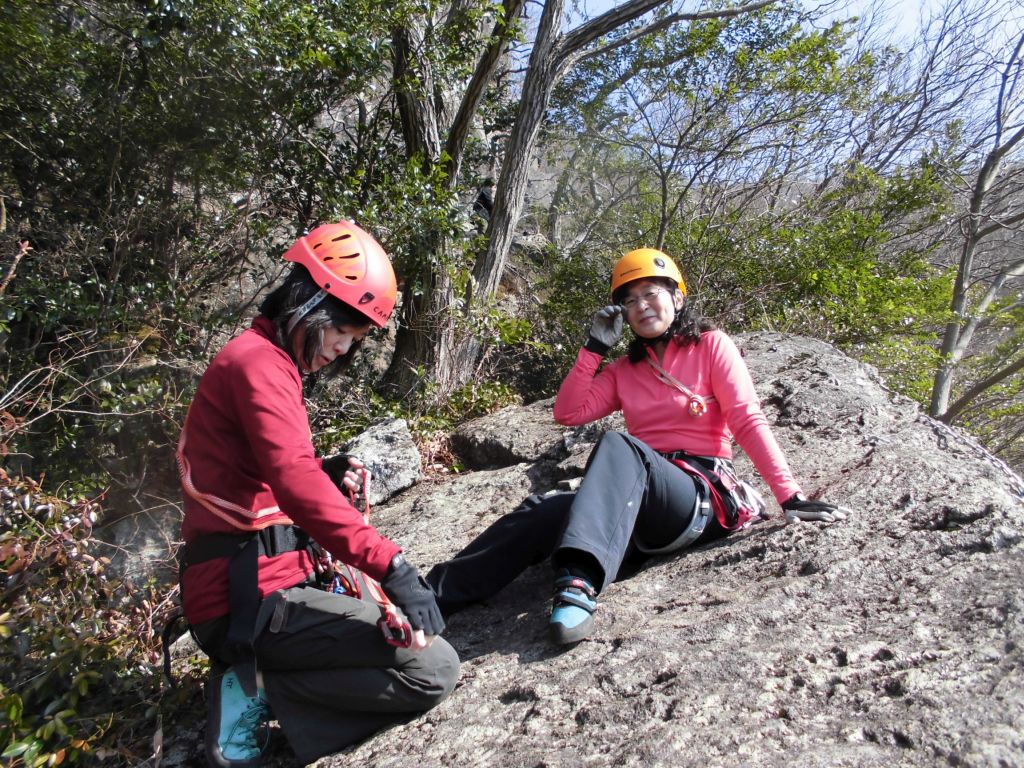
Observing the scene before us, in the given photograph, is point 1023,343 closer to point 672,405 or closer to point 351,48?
point 672,405

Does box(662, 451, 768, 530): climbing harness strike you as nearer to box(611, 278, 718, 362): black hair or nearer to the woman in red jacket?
box(611, 278, 718, 362): black hair

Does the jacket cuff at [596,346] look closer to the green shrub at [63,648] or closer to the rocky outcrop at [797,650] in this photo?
the rocky outcrop at [797,650]

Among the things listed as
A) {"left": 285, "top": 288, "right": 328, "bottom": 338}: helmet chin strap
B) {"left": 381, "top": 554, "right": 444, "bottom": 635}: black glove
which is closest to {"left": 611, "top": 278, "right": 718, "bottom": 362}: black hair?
{"left": 285, "top": 288, "right": 328, "bottom": 338}: helmet chin strap

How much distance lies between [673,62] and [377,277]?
23.6 ft

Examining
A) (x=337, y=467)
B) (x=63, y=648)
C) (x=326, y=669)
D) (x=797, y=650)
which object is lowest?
(x=63, y=648)

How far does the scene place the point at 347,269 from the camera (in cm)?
227

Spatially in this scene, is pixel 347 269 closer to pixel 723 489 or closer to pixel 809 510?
pixel 723 489

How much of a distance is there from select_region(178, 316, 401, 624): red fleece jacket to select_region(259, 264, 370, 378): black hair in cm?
5

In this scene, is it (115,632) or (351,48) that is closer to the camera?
(115,632)

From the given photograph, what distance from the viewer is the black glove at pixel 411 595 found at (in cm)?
200

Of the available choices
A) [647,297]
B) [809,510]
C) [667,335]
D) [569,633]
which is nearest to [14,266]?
[647,297]

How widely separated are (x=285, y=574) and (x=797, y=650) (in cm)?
165

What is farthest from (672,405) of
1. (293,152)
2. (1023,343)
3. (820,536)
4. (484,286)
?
(1023,343)

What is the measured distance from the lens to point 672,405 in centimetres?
311
